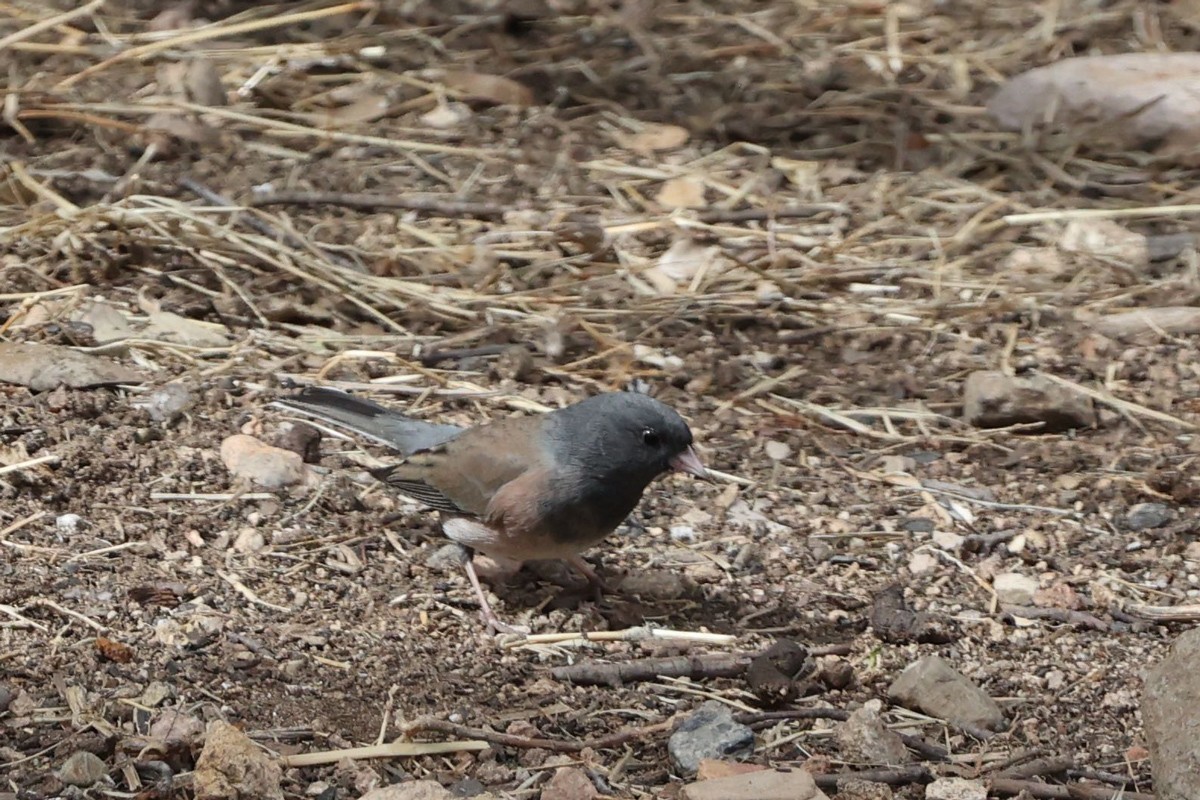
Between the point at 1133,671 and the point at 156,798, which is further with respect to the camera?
the point at 1133,671

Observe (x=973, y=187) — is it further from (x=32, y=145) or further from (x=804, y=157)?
(x=32, y=145)

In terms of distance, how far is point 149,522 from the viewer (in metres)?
3.79

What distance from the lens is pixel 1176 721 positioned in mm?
2715

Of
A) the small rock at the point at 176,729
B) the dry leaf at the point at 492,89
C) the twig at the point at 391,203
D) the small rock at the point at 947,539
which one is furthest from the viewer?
the dry leaf at the point at 492,89

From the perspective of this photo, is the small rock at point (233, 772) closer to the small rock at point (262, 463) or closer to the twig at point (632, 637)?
the twig at point (632, 637)

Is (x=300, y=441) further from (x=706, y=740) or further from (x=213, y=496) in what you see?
(x=706, y=740)

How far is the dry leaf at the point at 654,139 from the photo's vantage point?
6.36m

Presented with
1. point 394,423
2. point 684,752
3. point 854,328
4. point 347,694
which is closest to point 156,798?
point 347,694

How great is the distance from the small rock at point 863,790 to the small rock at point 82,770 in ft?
4.52

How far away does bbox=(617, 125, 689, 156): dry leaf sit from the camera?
6363 mm

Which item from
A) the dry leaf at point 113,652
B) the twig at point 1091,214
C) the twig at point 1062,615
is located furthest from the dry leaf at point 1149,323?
the dry leaf at point 113,652

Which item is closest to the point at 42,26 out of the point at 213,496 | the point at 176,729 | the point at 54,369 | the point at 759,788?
the point at 54,369

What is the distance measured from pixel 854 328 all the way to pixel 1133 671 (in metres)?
1.93

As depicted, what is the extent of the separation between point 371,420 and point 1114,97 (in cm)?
388
